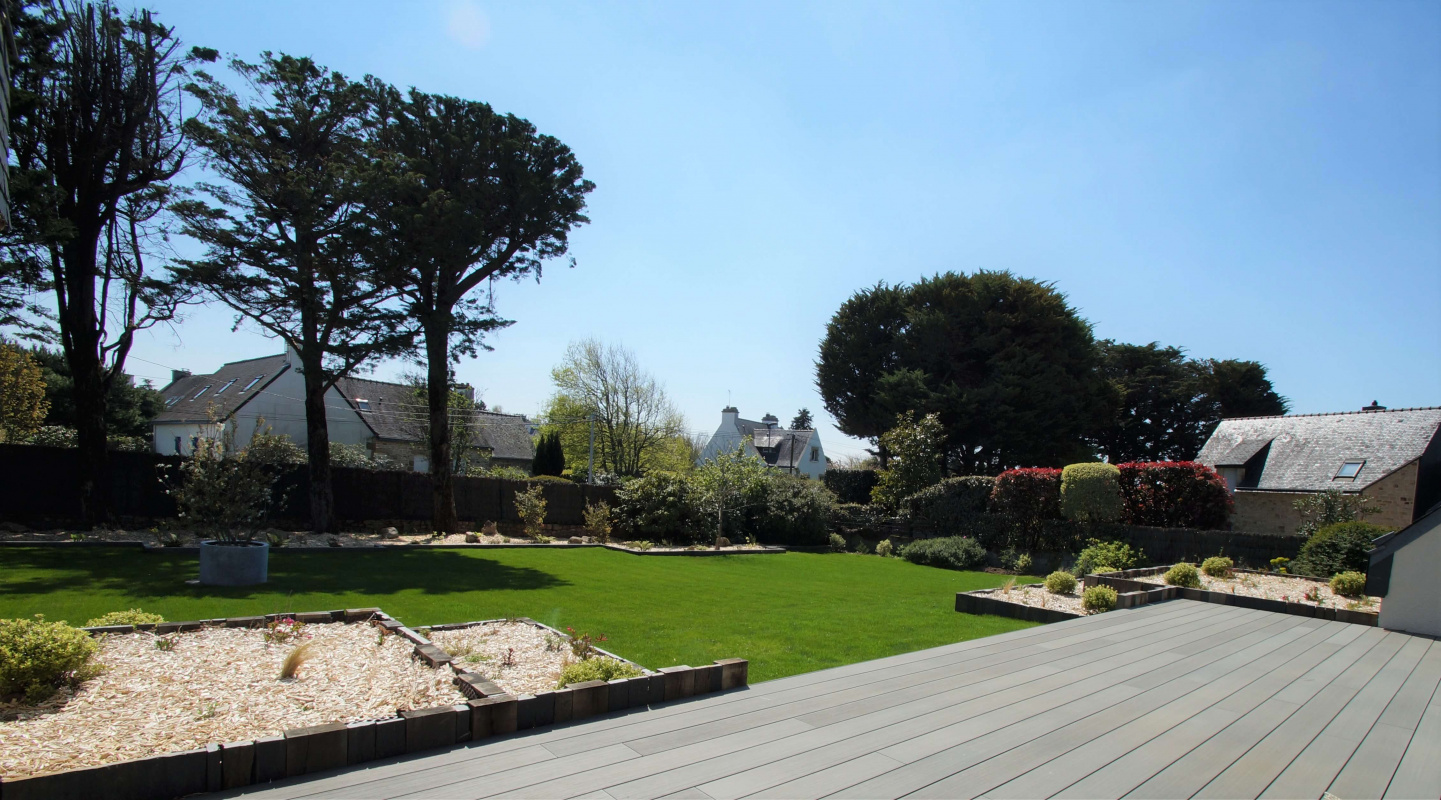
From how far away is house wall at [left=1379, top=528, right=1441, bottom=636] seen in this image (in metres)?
7.44

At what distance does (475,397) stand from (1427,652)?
3719 cm

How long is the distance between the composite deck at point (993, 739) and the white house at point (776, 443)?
38925mm

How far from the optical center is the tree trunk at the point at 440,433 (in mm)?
15875

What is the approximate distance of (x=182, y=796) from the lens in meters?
2.83

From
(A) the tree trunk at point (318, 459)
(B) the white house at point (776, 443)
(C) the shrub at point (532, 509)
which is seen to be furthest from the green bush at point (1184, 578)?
(B) the white house at point (776, 443)

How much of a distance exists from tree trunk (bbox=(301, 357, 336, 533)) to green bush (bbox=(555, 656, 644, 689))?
1313 centimetres

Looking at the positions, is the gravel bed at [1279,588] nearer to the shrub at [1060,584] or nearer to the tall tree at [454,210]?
the shrub at [1060,584]

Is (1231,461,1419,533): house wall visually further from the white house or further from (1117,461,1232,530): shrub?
the white house

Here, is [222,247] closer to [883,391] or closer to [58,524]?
[58,524]

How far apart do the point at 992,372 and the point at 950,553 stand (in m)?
12.9

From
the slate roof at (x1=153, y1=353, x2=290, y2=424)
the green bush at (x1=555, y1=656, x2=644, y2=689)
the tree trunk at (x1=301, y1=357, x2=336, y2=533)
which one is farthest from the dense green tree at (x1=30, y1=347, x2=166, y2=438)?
the green bush at (x1=555, y1=656, x2=644, y2=689)

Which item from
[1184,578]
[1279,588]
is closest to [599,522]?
[1184,578]

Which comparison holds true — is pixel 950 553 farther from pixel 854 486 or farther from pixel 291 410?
pixel 291 410

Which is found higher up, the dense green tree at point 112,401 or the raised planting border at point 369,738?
the dense green tree at point 112,401
